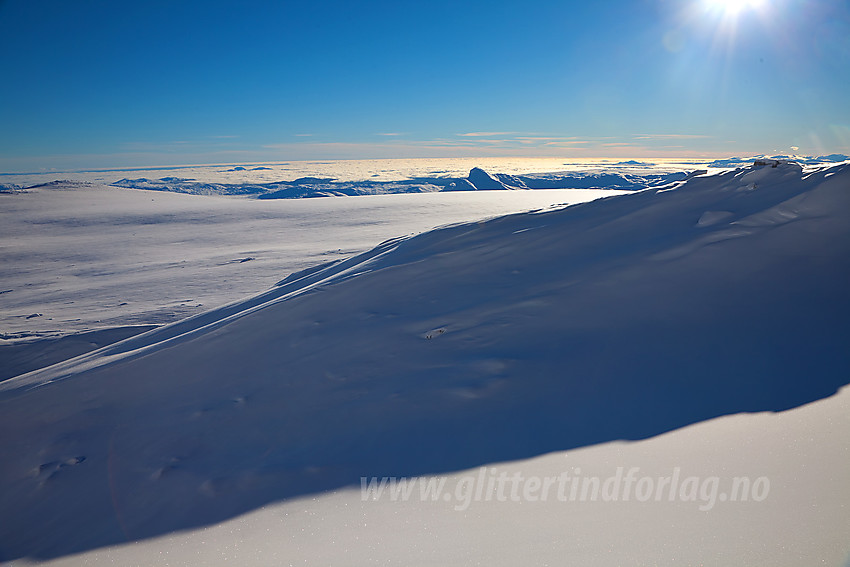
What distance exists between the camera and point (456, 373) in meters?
3.84

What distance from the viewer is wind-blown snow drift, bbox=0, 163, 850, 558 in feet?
9.82

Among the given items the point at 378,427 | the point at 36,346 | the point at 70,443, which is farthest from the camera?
the point at 36,346

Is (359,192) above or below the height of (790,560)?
above

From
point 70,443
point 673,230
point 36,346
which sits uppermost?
point 673,230

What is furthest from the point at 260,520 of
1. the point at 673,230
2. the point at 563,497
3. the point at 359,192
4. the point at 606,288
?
the point at 359,192

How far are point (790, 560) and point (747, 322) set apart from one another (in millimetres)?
2510

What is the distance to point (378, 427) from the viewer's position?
338 cm

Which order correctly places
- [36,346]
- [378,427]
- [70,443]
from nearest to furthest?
[378,427] < [70,443] < [36,346]

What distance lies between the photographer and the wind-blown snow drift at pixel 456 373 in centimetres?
299

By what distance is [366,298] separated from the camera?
20.4 feet

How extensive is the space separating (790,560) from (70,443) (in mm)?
5139

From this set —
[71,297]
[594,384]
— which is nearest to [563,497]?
[594,384]

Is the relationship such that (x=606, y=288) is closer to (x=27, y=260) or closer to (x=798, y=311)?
(x=798, y=311)

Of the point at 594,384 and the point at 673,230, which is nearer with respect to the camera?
the point at 594,384
